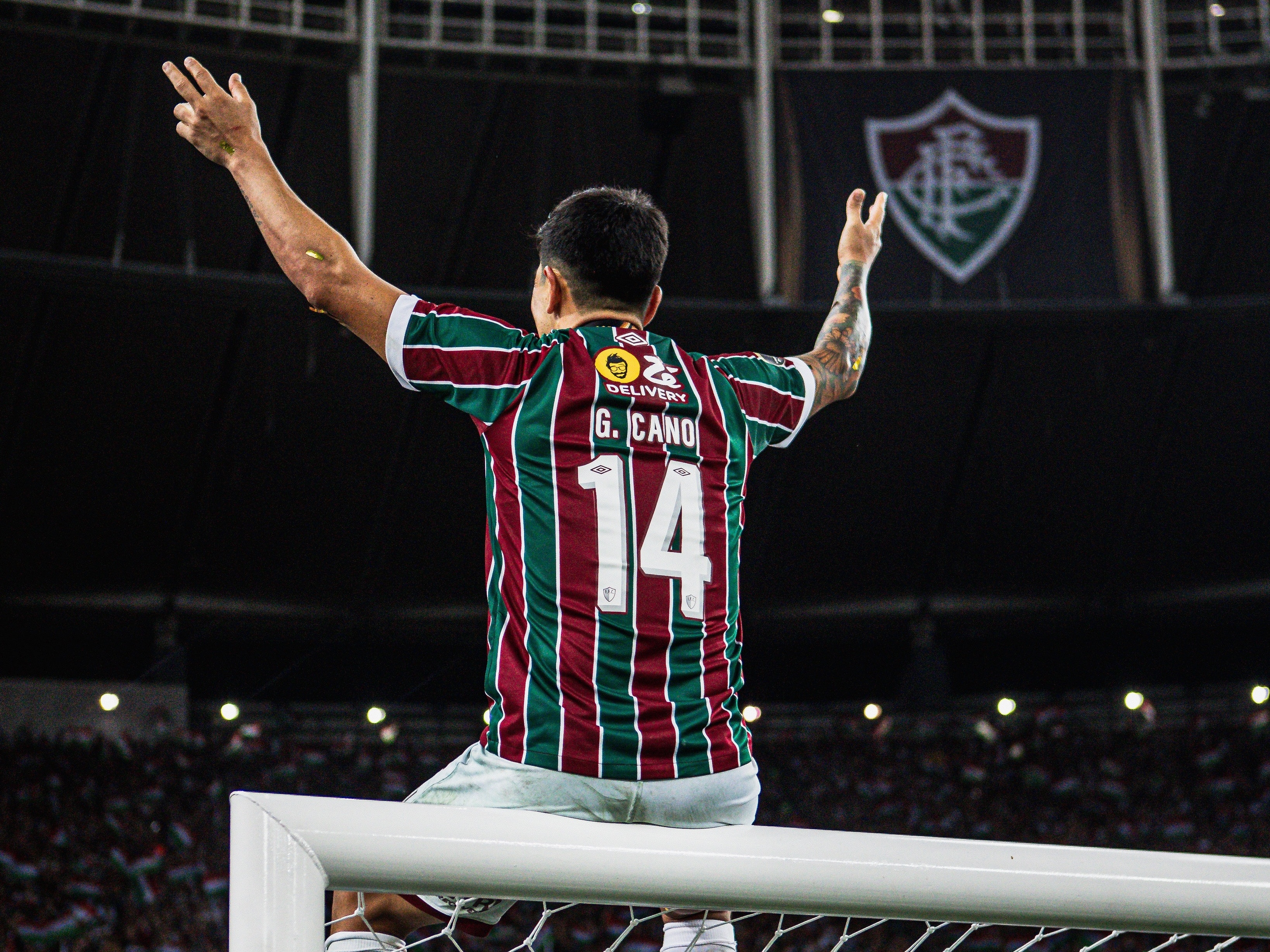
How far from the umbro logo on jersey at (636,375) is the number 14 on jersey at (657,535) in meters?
0.12

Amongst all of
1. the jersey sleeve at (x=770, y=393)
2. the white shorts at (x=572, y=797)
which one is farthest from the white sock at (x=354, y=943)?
the jersey sleeve at (x=770, y=393)

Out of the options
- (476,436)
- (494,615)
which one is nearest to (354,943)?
(494,615)

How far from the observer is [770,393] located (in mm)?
2713

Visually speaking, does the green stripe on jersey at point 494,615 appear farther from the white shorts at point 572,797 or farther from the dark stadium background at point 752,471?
the dark stadium background at point 752,471

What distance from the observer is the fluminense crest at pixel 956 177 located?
40.7ft

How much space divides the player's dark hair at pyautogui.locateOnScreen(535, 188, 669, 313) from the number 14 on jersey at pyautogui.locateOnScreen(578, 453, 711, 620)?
33 cm

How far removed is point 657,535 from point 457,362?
0.45 metres

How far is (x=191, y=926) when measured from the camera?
1183 cm

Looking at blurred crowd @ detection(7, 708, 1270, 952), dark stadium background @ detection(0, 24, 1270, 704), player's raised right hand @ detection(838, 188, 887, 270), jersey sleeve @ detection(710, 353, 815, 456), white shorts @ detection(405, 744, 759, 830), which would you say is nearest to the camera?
white shorts @ detection(405, 744, 759, 830)

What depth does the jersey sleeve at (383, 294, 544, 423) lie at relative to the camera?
7.93 feet

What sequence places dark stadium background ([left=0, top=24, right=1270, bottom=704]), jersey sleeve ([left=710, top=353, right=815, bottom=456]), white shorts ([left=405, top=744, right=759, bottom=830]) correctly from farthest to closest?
dark stadium background ([left=0, top=24, right=1270, bottom=704])
jersey sleeve ([left=710, top=353, right=815, bottom=456])
white shorts ([left=405, top=744, right=759, bottom=830])

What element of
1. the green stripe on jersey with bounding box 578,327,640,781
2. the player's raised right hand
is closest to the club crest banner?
the player's raised right hand

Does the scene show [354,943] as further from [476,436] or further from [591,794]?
[476,436]

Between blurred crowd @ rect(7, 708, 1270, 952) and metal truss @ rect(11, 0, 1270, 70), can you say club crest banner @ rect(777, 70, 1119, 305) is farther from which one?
blurred crowd @ rect(7, 708, 1270, 952)
